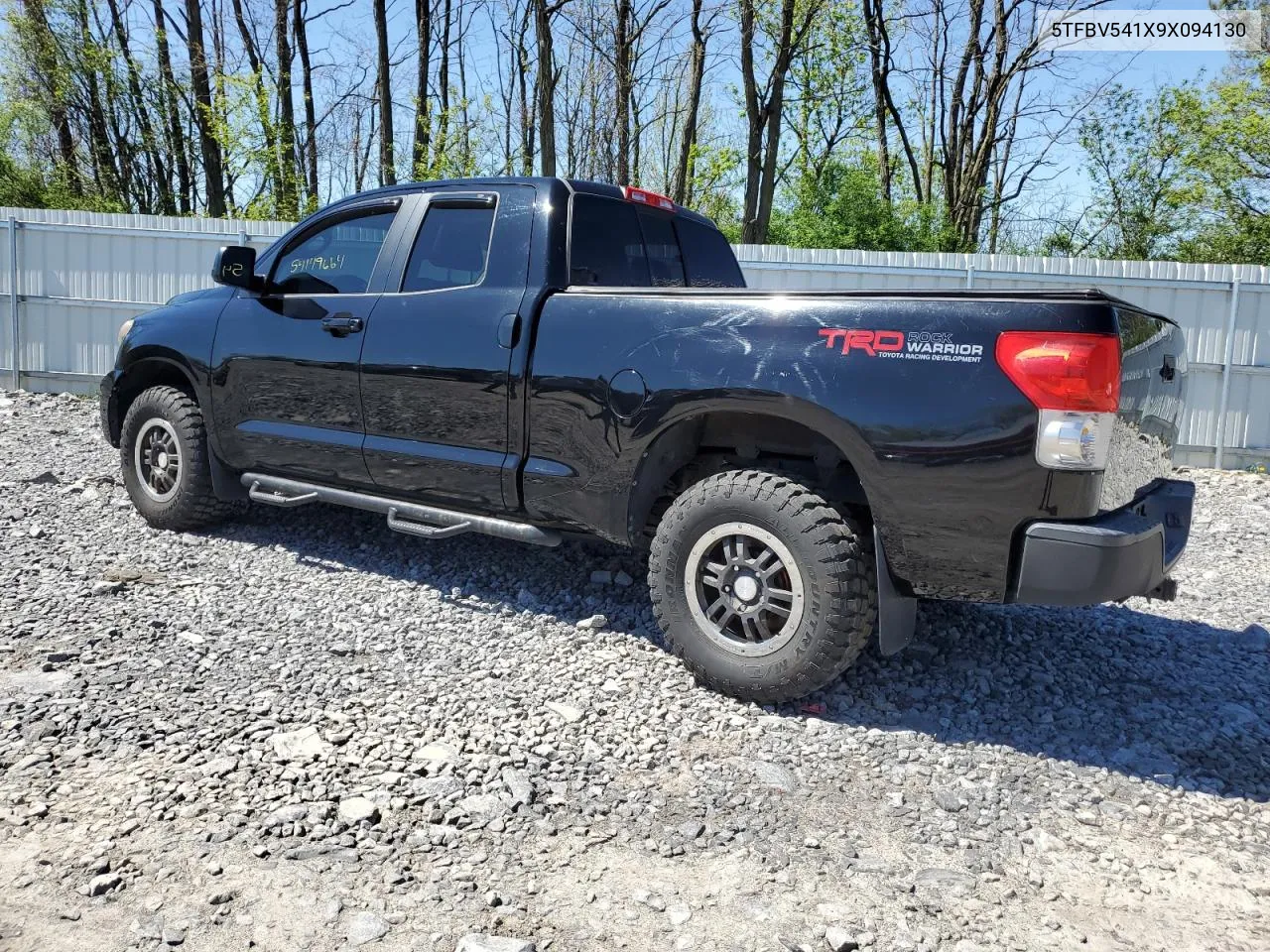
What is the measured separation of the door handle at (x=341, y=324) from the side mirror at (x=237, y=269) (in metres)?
0.61

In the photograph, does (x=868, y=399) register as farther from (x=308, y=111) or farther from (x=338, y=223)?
(x=308, y=111)

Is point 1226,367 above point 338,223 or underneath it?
underneath

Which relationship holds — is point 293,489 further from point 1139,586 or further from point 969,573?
point 1139,586

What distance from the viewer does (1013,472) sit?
3078 mm

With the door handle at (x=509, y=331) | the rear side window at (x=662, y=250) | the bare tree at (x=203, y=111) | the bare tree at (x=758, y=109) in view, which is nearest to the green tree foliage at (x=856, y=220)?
the bare tree at (x=758, y=109)

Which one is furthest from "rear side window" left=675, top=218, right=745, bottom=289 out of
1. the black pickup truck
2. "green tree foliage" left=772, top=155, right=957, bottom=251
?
"green tree foliage" left=772, top=155, right=957, bottom=251

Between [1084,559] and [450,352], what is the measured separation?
2743mm

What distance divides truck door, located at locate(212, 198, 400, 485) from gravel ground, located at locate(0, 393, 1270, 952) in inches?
27.7

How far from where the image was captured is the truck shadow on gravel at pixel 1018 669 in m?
3.50

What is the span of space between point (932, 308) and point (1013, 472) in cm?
59

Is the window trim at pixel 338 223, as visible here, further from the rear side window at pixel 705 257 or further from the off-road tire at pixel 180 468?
the rear side window at pixel 705 257

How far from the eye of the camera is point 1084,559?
119 inches

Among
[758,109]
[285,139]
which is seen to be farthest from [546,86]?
[285,139]

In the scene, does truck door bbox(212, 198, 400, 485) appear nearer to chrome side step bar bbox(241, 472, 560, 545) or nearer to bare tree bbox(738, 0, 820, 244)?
chrome side step bar bbox(241, 472, 560, 545)
